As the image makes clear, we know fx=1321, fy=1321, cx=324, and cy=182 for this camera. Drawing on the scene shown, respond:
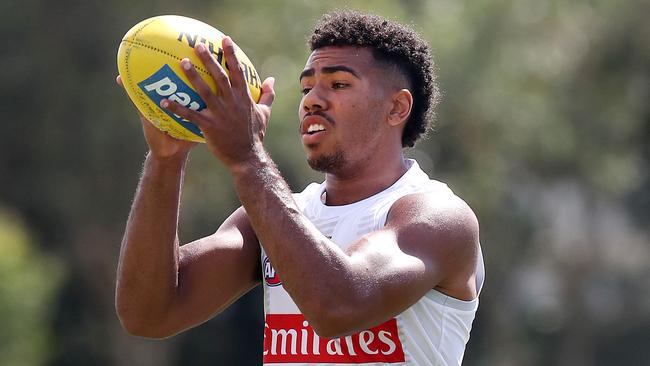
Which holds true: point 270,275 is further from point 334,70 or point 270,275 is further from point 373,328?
point 334,70

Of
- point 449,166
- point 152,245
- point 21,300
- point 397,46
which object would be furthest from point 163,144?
point 449,166

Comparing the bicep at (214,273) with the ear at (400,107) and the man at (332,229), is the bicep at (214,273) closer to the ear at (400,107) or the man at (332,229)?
the man at (332,229)

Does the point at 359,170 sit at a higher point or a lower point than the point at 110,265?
lower

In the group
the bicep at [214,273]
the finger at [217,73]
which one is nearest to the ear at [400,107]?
the bicep at [214,273]

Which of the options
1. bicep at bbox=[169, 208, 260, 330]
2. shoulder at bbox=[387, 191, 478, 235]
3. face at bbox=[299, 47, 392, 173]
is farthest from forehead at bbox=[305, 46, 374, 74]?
bicep at bbox=[169, 208, 260, 330]

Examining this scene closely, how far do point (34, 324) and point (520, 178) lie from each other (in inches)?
632

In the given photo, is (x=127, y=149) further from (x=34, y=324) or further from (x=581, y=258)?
(x=581, y=258)

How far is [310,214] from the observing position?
600 centimetres

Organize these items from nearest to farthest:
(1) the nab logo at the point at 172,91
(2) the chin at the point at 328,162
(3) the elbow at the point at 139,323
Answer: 1. (1) the nab logo at the point at 172,91
2. (3) the elbow at the point at 139,323
3. (2) the chin at the point at 328,162

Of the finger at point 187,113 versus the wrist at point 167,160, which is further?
the wrist at point 167,160

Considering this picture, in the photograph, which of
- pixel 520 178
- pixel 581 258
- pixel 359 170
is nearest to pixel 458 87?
pixel 520 178

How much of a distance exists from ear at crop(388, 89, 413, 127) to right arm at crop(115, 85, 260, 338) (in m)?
0.92

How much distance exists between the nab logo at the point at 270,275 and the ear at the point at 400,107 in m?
0.89

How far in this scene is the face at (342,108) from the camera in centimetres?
585
